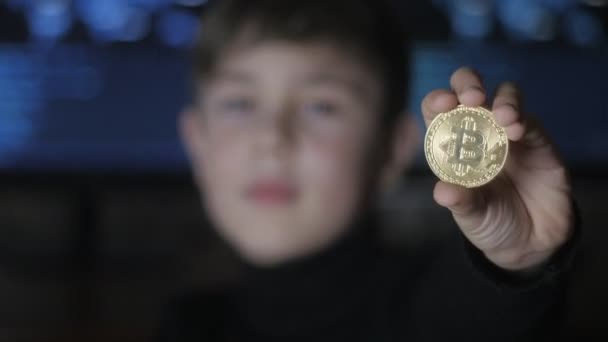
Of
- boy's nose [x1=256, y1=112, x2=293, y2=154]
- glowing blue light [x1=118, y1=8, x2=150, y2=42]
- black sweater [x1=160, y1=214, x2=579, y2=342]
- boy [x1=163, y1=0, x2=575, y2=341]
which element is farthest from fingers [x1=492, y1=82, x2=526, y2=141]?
glowing blue light [x1=118, y1=8, x2=150, y2=42]

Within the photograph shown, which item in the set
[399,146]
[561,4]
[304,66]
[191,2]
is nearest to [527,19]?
[561,4]

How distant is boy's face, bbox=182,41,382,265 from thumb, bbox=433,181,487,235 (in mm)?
413

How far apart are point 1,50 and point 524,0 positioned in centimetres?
91

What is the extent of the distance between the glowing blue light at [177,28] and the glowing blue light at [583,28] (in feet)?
2.10

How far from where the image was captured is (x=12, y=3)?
1.33 m

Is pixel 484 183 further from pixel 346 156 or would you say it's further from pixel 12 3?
pixel 12 3

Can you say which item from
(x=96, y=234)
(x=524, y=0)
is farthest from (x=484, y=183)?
(x=96, y=234)

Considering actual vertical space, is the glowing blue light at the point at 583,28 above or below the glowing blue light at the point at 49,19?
above

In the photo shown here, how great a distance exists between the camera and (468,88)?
57cm

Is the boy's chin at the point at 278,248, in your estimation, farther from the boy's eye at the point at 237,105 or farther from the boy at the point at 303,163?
the boy's eye at the point at 237,105

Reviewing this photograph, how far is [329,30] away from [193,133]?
28 centimetres

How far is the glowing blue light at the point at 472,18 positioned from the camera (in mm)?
1306

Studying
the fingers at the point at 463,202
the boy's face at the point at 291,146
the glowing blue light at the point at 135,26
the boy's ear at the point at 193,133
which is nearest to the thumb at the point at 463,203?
the fingers at the point at 463,202

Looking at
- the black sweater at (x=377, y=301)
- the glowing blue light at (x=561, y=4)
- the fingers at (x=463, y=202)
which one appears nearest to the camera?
the fingers at (x=463, y=202)
